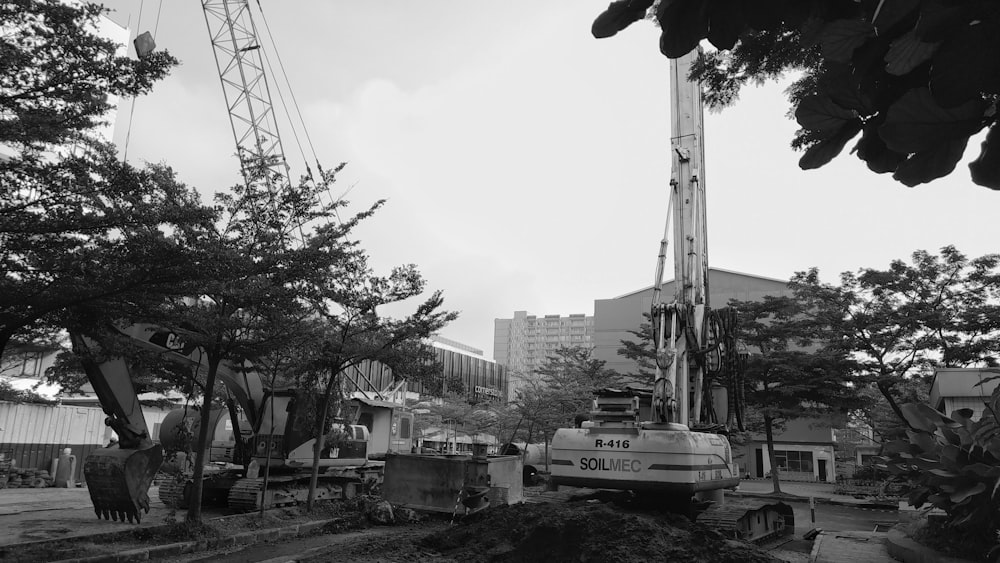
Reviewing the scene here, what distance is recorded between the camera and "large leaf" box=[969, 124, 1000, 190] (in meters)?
1.45

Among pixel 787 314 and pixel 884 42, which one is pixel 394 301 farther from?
pixel 787 314

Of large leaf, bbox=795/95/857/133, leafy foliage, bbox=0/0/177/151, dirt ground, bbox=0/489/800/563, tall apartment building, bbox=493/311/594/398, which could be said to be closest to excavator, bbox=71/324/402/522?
dirt ground, bbox=0/489/800/563

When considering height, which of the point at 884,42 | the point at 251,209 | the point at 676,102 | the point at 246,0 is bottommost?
the point at 884,42

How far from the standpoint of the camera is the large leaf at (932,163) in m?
1.42

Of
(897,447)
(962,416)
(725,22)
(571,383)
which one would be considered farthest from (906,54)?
(571,383)

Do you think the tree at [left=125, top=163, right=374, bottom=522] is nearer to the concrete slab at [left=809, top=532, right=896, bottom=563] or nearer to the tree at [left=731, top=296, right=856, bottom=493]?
the concrete slab at [left=809, top=532, right=896, bottom=563]

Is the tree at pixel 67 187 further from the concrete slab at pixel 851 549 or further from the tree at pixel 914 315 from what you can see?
the tree at pixel 914 315

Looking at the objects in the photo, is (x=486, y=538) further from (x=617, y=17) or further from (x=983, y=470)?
(x=617, y=17)

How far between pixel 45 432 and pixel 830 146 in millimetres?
27738

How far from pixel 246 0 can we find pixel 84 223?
30843 millimetres

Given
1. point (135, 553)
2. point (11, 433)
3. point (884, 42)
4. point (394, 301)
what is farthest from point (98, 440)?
point (884, 42)

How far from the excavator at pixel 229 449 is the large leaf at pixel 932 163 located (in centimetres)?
1232

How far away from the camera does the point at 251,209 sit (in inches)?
501

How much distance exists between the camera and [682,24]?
154cm
